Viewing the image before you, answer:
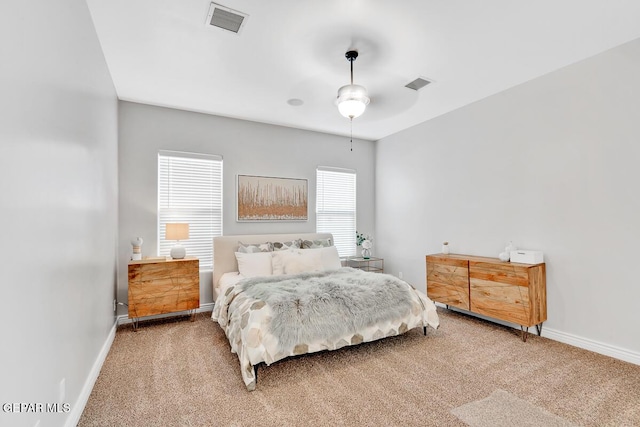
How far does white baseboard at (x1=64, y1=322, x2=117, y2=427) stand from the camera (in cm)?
189

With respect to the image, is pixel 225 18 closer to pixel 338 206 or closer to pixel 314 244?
pixel 314 244

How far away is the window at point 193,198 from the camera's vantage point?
4.20 m

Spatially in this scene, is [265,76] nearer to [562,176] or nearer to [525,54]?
[525,54]

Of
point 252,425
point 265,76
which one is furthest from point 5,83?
point 265,76

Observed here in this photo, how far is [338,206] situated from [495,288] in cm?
287

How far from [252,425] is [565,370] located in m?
2.62

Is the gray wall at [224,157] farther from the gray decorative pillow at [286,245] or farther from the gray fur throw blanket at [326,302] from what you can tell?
the gray fur throw blanket at [326,302]

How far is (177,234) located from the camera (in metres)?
3.89

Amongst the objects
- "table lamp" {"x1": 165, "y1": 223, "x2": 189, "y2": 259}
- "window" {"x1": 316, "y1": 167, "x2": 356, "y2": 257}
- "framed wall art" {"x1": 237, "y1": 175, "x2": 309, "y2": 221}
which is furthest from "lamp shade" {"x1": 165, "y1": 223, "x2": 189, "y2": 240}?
"window" {"x1": 316, "y1": 167, "x2": 356, "y2": 257}

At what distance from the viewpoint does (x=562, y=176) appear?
10.6 feet

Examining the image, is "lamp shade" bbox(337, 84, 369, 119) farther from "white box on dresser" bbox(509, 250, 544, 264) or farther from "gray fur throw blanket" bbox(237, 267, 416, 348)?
"white box on dresser" bbox(509, 250, 544, 264)

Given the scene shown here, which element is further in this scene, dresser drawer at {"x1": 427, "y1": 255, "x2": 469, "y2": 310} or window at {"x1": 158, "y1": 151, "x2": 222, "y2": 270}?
window at {"x1": 158, "y1": 151, "x2": 222, "y2": 270}

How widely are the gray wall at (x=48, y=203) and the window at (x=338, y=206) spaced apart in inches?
133

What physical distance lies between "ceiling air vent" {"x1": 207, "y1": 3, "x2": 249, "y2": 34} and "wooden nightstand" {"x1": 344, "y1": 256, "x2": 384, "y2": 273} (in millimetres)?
3935
